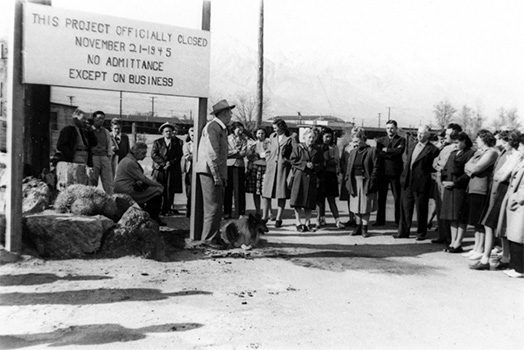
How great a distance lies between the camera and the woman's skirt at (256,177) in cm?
1041

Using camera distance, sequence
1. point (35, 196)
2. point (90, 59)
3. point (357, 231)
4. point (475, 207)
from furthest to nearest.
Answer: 1. point (357, 231)
2. point (475, 207)
3. point (35, 196)
4. point (90, 59)

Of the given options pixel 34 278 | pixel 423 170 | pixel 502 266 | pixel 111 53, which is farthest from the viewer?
pixel 423 170

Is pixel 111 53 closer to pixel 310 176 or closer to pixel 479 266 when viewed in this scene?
pixel 310 176

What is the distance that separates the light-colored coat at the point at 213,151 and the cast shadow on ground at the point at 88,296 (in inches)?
91.8

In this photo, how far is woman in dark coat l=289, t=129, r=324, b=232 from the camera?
9.32m

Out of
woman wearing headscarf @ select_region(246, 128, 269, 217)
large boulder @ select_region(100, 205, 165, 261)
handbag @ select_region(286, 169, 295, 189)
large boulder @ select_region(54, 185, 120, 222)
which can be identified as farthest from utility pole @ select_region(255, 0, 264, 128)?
large boulder @ select_region(100, 205, 165, 261)

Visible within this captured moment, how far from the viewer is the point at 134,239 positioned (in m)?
6.46

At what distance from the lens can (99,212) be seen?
6777 mm

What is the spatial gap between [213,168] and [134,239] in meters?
1.48

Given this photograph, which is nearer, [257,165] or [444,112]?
[257,165]

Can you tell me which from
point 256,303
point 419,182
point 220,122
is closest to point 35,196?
point 220,122

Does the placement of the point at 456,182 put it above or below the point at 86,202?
above

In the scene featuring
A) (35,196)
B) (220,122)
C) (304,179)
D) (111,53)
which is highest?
(111,53)

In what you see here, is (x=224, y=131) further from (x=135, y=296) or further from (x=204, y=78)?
(x=135, y=296)
